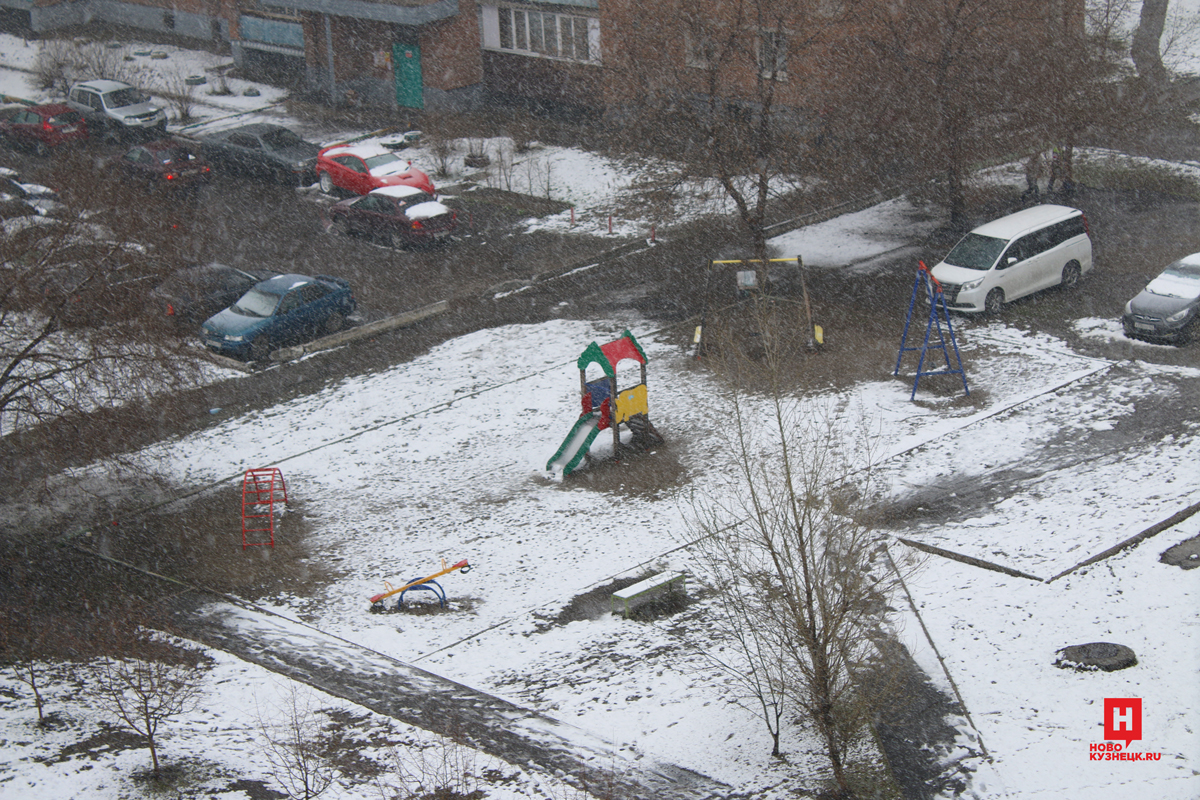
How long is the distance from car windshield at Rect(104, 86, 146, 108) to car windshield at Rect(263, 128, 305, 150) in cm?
686

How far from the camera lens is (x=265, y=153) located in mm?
32375

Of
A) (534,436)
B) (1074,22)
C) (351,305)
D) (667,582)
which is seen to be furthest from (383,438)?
(1074,22)

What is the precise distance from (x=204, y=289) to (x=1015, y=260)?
16.6 meters

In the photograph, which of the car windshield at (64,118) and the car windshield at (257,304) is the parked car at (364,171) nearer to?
the car windshield at (257,304)

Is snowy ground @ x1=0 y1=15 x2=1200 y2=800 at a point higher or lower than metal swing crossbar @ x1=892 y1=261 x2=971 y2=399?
lower

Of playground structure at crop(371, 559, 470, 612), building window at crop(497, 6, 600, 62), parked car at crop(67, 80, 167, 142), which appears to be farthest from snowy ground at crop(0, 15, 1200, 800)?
parked car at crop(67, 80, 167, 142)

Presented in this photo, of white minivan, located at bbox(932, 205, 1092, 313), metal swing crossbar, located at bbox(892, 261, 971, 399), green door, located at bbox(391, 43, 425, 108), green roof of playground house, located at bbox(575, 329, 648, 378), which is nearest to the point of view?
green roof of playground house, located at bbox(575, 329, 648, 378)

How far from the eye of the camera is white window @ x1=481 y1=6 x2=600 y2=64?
34753 mm

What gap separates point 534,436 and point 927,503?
6599 millimetres

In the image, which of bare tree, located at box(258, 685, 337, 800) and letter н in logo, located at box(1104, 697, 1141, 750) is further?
letter н in logo, located at box(1104, 697, 1141, 750)

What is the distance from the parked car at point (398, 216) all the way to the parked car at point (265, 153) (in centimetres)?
433

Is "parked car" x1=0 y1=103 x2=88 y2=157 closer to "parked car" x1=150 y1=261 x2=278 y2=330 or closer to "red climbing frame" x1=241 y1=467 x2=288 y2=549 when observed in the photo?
"parked car" x1=150 y1=261 x2=278 y2=330

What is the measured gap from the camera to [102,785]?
10688 millimetres

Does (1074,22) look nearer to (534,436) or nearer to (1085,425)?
(1085,425)
